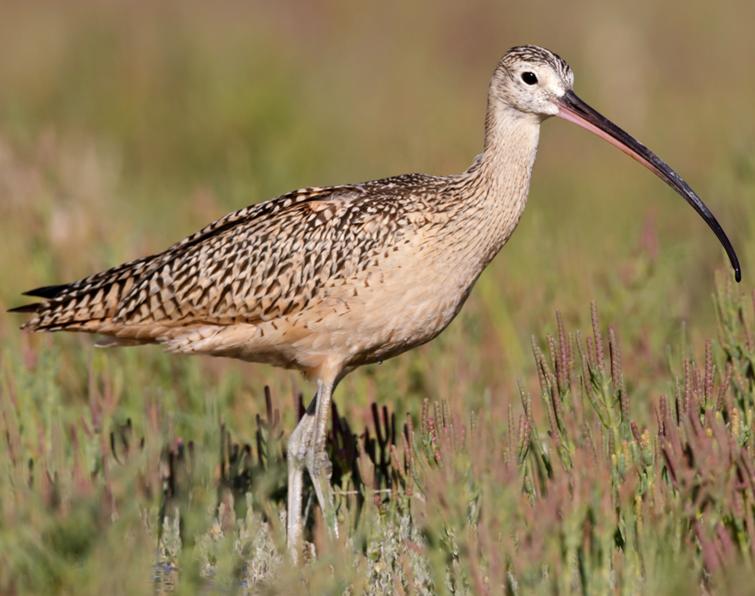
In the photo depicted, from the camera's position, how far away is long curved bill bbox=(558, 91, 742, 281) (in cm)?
468

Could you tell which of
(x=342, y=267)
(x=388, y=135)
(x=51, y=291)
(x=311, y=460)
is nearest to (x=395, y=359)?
(x=311, y=460)

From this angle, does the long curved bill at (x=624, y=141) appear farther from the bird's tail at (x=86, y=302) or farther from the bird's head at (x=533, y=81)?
the bird's tail at (x=86, y=302)

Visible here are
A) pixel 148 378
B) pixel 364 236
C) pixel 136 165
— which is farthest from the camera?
pixel 136 165

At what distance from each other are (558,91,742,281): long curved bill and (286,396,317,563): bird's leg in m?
1.41

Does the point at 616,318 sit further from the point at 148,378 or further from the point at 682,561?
the point at 682,561

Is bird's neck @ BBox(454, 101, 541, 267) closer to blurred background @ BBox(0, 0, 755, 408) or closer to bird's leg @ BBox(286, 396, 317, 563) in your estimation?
blurred background @ BBox(0, 0, 755, 408)

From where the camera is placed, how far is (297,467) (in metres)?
5.02

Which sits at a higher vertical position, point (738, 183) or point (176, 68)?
point (176, 68)

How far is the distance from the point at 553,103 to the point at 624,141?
28 cm

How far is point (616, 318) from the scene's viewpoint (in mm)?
5910

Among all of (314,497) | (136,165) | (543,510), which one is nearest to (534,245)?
(314,497)

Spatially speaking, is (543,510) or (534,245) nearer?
(543,510)

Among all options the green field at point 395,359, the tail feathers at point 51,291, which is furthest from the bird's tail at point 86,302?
the green field at point 395,359

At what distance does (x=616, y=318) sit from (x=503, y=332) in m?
0.65
